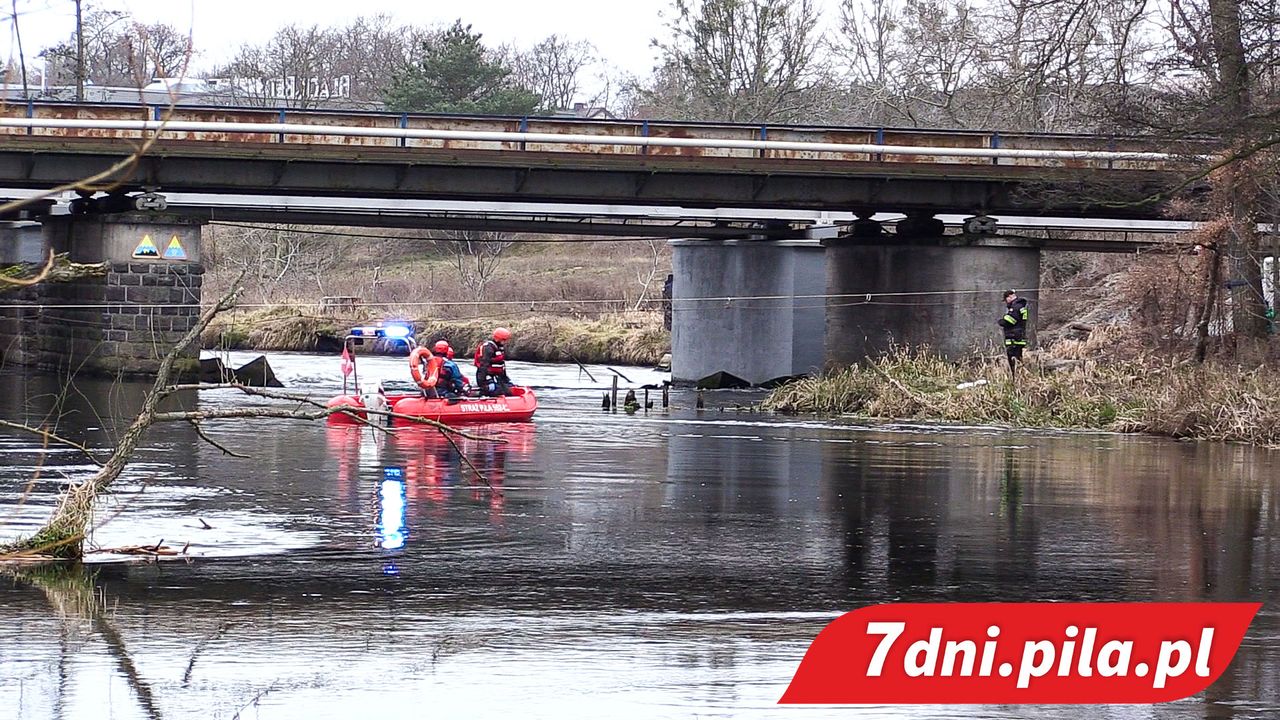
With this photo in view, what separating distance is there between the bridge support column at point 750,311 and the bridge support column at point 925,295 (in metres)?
3.34

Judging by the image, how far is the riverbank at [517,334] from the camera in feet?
170

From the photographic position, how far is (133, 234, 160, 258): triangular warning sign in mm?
33969

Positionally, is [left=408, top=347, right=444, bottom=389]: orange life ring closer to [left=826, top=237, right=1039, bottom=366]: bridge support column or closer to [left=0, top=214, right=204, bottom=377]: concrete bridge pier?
[left=0, top=214, right=204, bottom=377]: concrete bridge pier

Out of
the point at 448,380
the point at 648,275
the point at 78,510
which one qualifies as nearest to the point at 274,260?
the point at 648,275

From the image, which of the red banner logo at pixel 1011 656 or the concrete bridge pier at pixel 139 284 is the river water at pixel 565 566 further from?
the concrete bridge pier at pixel 139 284

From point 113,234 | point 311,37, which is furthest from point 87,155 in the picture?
point 311,37

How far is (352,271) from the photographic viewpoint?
76.3m

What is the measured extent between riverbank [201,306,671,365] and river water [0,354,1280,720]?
30927 millimetres

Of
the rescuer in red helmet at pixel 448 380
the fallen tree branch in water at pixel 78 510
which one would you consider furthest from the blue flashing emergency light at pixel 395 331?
the fallen tree branch in water at pixel 78 510

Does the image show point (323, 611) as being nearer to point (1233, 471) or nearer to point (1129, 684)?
point (1129, 684)

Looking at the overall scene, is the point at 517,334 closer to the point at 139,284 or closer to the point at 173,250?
the point at 173,250

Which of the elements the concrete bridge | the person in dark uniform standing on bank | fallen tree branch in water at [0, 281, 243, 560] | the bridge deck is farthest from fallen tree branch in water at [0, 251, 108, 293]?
the concrete bridge

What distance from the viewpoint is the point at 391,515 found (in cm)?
1316

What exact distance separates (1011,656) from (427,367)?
1656 cm
